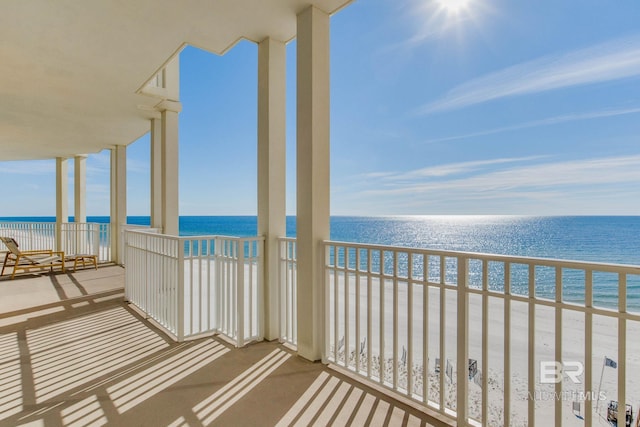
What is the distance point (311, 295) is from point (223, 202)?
3525 centimetres

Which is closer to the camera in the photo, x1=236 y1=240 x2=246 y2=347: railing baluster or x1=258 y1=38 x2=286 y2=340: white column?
x1=236 y1=240 x2=246 y2=347: railing baluster

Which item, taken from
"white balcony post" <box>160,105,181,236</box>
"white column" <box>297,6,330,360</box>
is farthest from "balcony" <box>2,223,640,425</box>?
"white balcony post" <box>160,105,181,236</box>

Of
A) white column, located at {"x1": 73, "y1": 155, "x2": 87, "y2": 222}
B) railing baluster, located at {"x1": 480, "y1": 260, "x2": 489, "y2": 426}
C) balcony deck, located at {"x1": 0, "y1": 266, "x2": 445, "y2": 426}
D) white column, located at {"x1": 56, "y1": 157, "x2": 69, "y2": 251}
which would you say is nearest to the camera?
railing baluster, located at {"x1": 480, "y1": 260, "x2": 489, "y2": 426}

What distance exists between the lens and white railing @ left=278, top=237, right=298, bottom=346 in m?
2.90

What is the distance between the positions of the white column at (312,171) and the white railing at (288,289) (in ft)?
0.72

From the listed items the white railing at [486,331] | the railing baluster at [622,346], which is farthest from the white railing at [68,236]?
the railing baluster at [622,346]

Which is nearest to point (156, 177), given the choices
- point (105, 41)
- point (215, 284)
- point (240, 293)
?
point (105, 41)

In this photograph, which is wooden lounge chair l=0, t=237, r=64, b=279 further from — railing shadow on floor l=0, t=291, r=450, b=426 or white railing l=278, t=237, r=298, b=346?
white railing l=278, t=237, r=298, b=346

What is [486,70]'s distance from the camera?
23641 millimetres

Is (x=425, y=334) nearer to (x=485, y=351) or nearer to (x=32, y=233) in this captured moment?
(x=485, y=351)

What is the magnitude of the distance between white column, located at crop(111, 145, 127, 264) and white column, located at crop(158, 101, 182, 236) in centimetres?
337

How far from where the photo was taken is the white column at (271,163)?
3.03 m

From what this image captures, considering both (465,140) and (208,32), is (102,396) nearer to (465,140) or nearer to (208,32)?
(208,32)

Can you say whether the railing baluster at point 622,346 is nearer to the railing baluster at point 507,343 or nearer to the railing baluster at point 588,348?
the railing baluster at point 588,348
